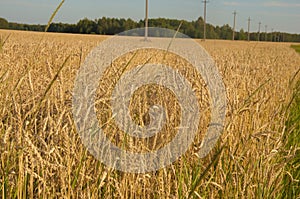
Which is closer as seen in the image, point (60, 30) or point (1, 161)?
point (1, 161)

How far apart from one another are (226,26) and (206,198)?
6357 centimetres

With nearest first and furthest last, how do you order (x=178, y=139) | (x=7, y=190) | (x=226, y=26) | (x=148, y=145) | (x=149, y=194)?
(x=7, y=190)
(x=149, y=194)
(x=148, y=145)
(x=178, y=139)
(x=226, y=26)

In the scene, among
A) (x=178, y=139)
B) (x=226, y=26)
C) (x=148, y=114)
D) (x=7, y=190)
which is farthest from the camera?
(x=226, y=26)

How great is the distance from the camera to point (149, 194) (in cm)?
156

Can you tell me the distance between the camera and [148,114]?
238 cm

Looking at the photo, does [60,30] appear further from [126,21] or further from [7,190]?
[7,190]

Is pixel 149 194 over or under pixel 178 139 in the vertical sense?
under

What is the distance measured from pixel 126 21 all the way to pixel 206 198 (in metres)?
62.4

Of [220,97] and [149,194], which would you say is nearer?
[149,194]

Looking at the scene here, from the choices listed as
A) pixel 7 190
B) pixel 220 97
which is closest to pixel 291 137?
pixel 220 97

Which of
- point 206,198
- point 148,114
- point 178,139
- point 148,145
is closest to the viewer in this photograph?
point 206,198

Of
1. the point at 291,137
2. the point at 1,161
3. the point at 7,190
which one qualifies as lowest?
the point at 291,137

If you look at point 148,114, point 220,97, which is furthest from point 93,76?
point 220,97

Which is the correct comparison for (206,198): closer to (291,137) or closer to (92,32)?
(291,137)
